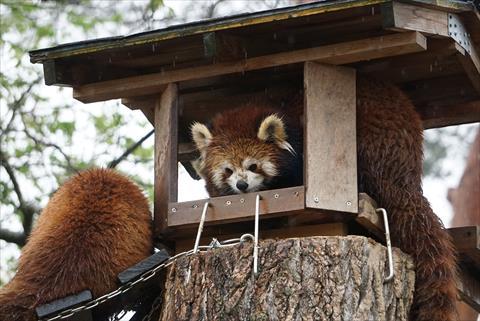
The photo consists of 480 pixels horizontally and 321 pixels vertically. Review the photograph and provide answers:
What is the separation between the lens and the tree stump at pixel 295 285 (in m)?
6.11

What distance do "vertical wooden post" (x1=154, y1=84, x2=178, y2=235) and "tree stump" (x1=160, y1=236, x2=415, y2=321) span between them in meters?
0.81

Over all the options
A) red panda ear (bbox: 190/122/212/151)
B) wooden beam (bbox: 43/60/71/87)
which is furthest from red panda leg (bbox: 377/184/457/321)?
wooden beam (bbox: 43/60/71/87)

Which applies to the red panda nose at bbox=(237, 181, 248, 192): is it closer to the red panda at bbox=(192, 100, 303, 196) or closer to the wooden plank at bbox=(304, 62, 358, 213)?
the red panda at bbox=(192, 100, 303, 196)

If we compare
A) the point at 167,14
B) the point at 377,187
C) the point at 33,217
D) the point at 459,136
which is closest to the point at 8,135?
the point at 33,217

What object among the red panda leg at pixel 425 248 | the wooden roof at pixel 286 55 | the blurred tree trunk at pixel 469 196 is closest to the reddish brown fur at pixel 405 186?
the red panda leg at pixel 425 248

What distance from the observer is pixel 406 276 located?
21.3ft

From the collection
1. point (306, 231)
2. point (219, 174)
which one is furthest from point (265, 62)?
point (306, 231)

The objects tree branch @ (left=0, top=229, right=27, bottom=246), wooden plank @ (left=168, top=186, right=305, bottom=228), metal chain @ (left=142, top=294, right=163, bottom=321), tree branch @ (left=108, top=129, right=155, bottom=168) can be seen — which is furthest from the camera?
tree branch @ (left=108, top=129, right=155, bottom=168)

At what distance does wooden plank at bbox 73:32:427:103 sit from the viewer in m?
6.68

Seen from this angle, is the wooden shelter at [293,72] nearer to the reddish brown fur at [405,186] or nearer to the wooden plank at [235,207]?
the wooden plank at [235,207]

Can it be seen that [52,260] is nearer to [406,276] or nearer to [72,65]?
[72,65]

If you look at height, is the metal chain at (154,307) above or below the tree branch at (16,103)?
below

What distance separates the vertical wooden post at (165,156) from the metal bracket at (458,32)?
1940mm

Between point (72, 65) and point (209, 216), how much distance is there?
1.62 meters
